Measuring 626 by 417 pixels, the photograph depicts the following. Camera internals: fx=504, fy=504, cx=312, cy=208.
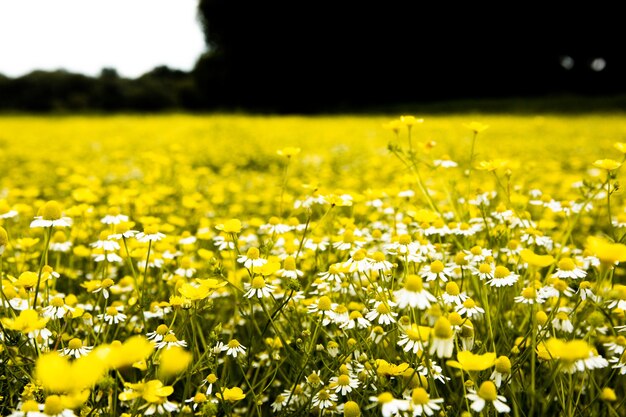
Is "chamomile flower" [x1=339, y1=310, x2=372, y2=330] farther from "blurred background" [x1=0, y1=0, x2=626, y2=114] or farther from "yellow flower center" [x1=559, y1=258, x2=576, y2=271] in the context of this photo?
"blurred background" [x1=0, y1=0, x2=626, y2=114]

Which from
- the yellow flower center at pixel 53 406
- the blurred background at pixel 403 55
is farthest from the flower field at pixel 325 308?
the blurred background at pixel 403 55

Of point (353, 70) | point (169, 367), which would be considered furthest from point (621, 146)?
point (353, 70)

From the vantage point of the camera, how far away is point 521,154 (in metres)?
5.74

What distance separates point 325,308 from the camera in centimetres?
138

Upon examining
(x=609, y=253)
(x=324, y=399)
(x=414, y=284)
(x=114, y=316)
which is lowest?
(x=324, y=399)

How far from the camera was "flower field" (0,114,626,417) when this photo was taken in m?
1.10

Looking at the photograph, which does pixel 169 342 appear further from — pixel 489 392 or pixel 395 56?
pixel 395 56

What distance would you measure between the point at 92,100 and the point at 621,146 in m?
27.9

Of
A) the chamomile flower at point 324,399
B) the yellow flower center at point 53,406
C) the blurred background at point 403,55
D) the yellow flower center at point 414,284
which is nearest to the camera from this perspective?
the yellow flower center at point 53,406

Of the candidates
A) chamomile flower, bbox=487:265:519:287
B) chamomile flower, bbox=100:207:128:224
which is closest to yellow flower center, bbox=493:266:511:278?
chamomile flower, bbox=487:265:519:287

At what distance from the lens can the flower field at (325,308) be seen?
110cm

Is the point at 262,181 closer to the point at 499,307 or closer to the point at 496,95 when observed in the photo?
the point at 499,307

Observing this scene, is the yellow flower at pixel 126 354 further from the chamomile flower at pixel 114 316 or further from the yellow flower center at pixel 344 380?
the chamomile flower at pixel 114 316

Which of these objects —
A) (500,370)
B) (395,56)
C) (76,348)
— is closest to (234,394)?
(76,348)
